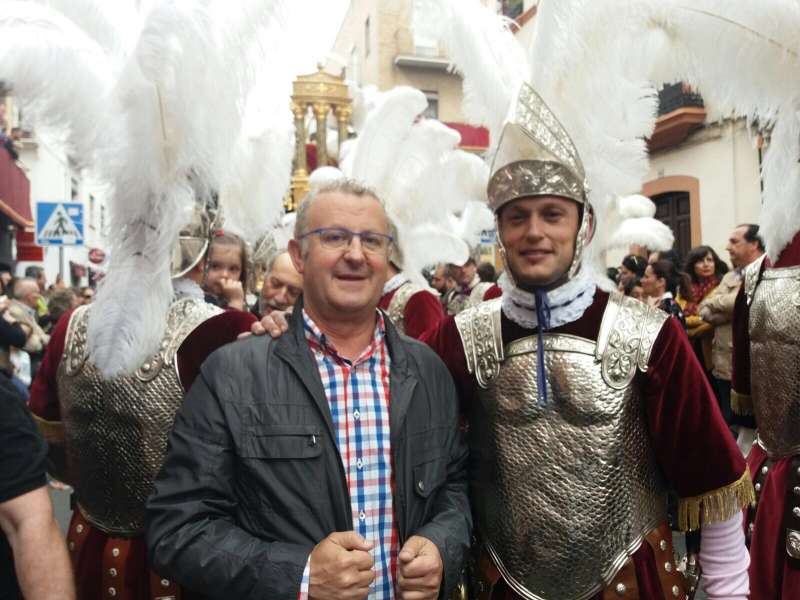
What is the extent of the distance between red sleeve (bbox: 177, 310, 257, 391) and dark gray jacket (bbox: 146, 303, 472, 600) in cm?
59

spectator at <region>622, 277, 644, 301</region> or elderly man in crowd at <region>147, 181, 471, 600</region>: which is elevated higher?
spectator at <region>622, 277, 644, 301</region>

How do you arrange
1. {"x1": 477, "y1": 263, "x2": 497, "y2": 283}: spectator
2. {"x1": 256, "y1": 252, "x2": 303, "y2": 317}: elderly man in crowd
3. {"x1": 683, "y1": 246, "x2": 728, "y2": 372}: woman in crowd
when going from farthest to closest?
{"x1": 477, "y1": 263, "x2": 497, "y2": 283}: spectator, {"x1": 683, "y1": 246, "x2": 728, "y2": 372}: woman in crowd, {"x1": 256, "y1": 252, "x2": 303, "y2": 317}: elderly man in crowd

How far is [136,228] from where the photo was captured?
97.7 inches

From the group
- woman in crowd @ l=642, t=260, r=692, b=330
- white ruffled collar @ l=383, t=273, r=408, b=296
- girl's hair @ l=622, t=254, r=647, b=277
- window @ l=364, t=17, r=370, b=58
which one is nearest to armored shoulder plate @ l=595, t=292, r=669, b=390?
white ruffled collar @ l=383, t=273, r=408, b=296

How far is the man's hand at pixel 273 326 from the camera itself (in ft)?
6.70

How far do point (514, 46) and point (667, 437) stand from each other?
1.46 meters

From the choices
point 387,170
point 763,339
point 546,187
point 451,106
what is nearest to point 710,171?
point 387,170

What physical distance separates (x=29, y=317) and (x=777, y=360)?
21.3 feet

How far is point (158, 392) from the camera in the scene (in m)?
2.48

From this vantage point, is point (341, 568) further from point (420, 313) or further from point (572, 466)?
point (420, 313)

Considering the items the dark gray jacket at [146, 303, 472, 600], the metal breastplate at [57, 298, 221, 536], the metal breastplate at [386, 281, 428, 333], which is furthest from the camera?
the metal breastplate at [386, 281, 428, 333]

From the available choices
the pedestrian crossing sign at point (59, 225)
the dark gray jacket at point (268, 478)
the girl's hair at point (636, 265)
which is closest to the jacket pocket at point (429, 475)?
the dark gray jacket at point (268, 478)

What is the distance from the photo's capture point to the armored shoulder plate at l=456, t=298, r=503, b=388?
2.35 meters

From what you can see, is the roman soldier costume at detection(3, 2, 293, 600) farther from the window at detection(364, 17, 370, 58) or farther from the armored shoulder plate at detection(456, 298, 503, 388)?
the window at detection(364, 17, 370, 58)
